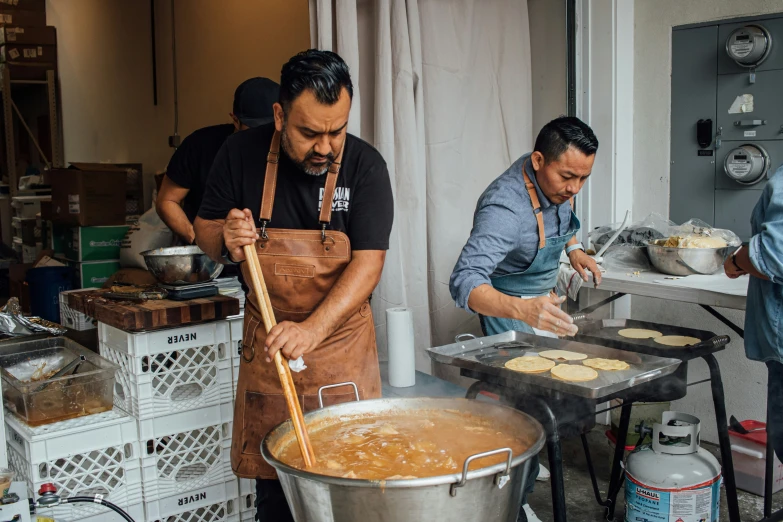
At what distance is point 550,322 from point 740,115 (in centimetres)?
245

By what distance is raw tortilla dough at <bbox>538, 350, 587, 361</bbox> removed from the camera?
8.70 feet

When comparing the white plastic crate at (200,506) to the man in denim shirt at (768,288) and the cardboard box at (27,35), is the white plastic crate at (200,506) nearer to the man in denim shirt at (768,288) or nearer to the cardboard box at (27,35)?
the man in denim shirt at (768,288)

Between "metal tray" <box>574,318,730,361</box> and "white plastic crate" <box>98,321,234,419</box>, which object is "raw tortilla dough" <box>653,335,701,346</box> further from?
"white plastic crate" <box>98,321,234,419</box>

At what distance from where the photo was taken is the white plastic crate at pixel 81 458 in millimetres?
2500

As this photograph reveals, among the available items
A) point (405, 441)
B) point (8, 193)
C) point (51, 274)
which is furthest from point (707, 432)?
point (8, 193)

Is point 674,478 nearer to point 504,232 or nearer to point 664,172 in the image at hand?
point 504,232

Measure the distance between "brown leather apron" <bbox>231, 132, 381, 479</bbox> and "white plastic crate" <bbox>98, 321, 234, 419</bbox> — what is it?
51cm

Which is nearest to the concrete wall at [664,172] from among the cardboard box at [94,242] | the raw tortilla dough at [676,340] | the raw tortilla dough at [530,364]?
the raw tortilla dough at [676,340]

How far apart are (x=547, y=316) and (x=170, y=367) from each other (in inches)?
61.1

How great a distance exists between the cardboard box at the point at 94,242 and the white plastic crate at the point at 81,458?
3816mm

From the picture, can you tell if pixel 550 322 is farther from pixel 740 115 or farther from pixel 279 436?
pixel 740 115

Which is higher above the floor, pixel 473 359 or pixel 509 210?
pixel 509 210

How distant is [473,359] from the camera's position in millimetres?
2496

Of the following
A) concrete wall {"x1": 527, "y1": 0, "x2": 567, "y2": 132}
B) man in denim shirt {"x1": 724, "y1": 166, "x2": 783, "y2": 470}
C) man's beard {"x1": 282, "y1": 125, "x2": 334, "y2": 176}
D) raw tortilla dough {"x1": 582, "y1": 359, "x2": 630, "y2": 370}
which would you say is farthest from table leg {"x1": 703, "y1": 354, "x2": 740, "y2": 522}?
concrete wall {"x1": 527, "y1": 0, "x2": 567, "y2": 132}
